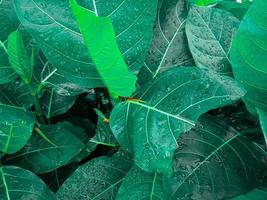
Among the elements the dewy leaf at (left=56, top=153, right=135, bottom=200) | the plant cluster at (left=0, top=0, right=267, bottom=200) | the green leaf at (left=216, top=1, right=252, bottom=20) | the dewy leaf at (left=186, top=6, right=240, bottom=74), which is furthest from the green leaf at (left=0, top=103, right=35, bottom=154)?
the green leaf at (left=216, top=1, right=252, bottom=20)

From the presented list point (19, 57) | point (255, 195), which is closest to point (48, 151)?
point (19, 57)

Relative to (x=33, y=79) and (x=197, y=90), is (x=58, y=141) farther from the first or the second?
(x=197, y=90)

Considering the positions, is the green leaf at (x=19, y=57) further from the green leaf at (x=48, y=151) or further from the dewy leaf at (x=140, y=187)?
the dewy leaf at (x=140, y=187)

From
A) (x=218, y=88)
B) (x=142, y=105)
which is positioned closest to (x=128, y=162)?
(x=142, y=105)

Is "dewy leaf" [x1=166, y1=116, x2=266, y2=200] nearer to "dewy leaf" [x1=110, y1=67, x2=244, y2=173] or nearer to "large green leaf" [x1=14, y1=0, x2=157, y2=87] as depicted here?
"dewy leaf" [x1=110, y1=67, x2=244, y2=173]

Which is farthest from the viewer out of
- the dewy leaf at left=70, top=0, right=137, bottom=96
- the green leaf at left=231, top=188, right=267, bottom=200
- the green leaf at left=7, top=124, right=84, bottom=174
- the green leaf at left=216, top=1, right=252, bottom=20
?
the green leaf at left=216, top=1, right=252, bottom=20

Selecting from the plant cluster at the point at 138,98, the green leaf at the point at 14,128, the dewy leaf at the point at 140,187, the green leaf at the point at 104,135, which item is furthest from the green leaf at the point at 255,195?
the green leaf at the point at 14,128
